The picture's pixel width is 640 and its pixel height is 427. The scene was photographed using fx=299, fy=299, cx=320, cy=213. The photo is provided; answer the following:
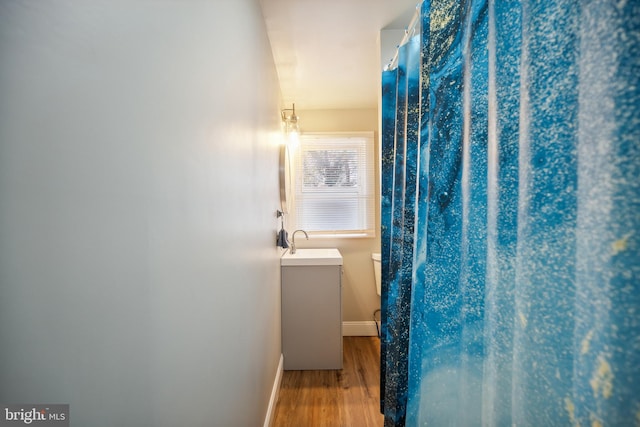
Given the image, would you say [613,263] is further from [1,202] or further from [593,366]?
[1,202]

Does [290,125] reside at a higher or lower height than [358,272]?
higher

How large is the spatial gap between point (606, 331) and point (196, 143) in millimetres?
853

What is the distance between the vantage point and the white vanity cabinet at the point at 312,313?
2.51 metres

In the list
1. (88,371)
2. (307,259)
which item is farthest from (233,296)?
(307,259)

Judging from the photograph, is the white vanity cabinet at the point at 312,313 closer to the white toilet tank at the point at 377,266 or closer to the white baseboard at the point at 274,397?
the white baseboard at the point at 274,397

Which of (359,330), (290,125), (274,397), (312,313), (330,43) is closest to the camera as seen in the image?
(274,397)

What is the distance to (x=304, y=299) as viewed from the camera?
2.52 meters

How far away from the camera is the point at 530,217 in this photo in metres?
0.48

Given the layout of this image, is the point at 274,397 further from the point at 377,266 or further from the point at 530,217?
A: the point at 530,217

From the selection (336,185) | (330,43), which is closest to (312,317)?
(336,185)

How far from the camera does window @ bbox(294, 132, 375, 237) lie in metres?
3.28

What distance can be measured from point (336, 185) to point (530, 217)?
9.30 feet

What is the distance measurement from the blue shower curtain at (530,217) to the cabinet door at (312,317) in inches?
61.9

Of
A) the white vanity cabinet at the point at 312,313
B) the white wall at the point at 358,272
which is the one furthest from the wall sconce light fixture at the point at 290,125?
the white vanity cabinet at the point at 312,313
